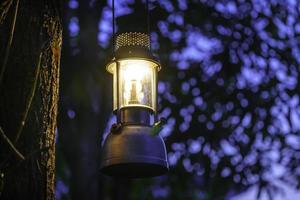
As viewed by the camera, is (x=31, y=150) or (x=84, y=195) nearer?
(x=31, y=150)

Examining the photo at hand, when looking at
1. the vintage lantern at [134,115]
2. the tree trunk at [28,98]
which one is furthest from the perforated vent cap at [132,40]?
the tree trunk at [28,98]

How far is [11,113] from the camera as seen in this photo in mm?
2604

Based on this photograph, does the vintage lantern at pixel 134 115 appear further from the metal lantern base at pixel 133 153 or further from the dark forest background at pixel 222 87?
the dark forest background at pixel 222 87

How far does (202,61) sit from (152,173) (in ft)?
15.1

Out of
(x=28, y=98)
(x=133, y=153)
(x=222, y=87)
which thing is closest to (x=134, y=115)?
(x=133, y=153)

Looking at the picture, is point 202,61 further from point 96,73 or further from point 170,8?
point 96,73

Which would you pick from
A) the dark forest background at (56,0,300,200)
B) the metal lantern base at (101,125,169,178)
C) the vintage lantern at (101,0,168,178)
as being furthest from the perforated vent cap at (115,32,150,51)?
the dark forest background at (56,0,300,200)

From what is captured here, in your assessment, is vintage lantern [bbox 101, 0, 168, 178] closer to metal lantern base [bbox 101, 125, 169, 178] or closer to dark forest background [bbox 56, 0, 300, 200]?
metal lantern base [bbox 101, 125, 169, 178]

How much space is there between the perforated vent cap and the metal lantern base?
376 mm

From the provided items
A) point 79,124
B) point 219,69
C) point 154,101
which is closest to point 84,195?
point 79,124

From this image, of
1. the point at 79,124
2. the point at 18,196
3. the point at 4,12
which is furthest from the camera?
the point at 79,124

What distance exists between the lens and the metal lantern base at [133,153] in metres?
3.00

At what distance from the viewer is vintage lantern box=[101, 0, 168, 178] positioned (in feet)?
9.91

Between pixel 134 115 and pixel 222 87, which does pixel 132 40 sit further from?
pixel 222 87
